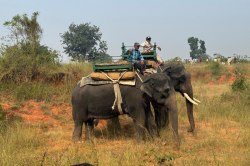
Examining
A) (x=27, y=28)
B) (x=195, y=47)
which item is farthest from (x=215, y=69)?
(x=195, y=47)

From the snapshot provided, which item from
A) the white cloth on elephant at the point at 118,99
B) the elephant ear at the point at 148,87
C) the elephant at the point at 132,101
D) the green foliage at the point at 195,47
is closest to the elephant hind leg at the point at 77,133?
the elephant at the point at 132,101

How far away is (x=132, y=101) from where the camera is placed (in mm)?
10102

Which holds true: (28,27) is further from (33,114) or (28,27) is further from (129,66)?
(129,66)

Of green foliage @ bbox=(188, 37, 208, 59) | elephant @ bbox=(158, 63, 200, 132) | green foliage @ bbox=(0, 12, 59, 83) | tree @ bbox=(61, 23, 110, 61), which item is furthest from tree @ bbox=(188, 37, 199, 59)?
elephant @ bbox=(158, 63, 200, 132)

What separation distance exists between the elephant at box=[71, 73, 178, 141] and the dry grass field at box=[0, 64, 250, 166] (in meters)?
0.45

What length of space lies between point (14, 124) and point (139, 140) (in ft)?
12.2

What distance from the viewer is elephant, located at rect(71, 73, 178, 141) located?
9.74 meters

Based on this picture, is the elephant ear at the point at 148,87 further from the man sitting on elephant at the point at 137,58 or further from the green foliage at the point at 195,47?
the green foliage at the point at 195,47

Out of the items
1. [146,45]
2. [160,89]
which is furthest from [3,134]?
[146,45]

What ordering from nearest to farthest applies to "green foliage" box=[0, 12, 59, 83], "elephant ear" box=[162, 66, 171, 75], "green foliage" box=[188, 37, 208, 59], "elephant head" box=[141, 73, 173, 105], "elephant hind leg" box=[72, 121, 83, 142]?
1. "elephant head" box=[141, 73, 173, 105]
2. "elephant hind leg" box=[72, 121, 83, 142]
3. "elephant ear" box=[162, 66, 171, 75]
4. "green foliage" box=[0, 12, 59, 83]
5. "green foliage" box=[188, 37, 208, 59]

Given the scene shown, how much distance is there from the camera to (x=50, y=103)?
14.3m

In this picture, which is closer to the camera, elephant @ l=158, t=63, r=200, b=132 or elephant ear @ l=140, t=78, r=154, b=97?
elephant ear @ l=140, t=78, r=154, b=97

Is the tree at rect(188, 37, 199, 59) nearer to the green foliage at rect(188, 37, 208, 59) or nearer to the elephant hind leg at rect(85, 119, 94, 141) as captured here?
the green foliage at rect(188, 37, 208, 59)

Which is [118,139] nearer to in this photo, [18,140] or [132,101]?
[132,101]
